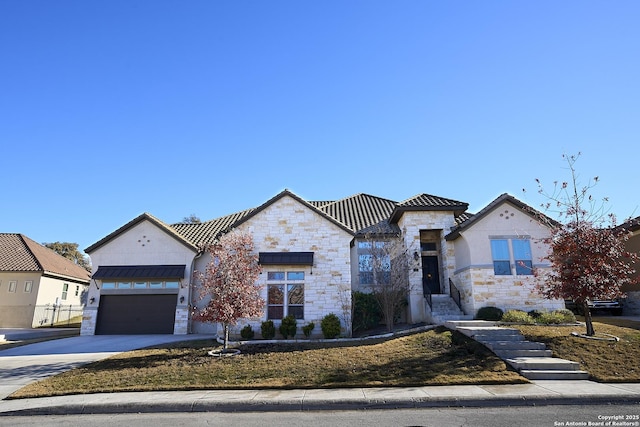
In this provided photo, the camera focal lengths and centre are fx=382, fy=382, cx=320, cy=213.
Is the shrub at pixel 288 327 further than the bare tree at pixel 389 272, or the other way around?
the bare tree at pixel 389 272

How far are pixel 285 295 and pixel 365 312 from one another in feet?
12.9

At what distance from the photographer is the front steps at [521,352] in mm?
9867

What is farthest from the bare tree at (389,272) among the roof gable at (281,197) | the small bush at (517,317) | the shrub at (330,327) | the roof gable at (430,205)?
the small bush at (517,317)

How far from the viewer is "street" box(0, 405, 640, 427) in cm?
698

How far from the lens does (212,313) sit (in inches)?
534

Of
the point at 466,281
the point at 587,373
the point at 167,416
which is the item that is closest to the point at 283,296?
the point at 466,281

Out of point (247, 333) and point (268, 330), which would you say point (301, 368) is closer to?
point (268, 330)

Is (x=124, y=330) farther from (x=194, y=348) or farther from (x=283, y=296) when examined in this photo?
(x=283, y=296)

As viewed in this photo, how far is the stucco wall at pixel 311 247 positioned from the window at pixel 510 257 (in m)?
6.61

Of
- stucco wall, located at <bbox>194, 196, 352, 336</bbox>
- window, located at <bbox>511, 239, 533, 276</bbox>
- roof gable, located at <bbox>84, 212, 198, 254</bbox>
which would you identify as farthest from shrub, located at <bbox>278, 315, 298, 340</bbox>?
window, located at <bbox>511, 239, 533, 276</bbox>

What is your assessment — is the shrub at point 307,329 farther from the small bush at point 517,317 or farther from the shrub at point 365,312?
the small bush at point 517,317

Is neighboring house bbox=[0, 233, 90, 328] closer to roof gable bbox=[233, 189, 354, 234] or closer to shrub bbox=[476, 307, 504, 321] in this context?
roof gable bbox=[233, 189, 354, 234]

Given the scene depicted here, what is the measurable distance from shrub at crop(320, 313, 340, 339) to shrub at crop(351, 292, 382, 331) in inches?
71.3

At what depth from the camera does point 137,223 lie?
21.5m
